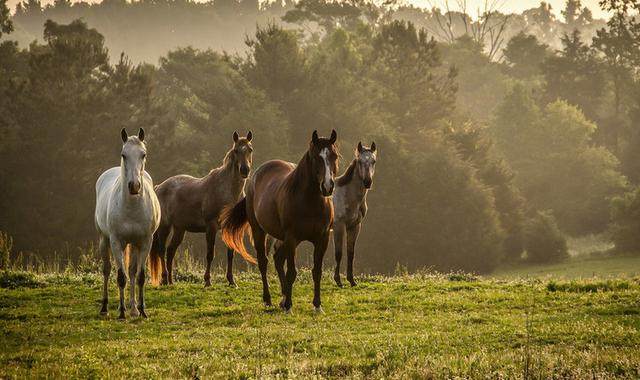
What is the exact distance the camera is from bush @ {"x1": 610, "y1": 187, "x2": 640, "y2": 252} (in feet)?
174

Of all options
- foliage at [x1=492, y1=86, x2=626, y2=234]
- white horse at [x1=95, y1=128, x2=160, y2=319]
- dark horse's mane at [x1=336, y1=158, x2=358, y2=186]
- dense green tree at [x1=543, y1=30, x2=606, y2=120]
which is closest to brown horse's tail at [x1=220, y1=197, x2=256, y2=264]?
white horse at [x1=95, y1=128, x2=160, y2=319]

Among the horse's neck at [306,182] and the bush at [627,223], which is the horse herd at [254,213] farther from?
the bush at [627,223]

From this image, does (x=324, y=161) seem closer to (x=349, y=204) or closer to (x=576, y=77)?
(x=349, y=204)

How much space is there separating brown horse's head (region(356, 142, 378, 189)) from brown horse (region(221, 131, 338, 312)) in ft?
9.30

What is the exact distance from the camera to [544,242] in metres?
55.8

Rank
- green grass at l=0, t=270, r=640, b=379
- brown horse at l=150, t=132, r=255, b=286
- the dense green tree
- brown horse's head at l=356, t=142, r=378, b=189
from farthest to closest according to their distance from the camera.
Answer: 1. the dense green tree
2. brown horse at l=150, t=132, r=255, b=286
3. brown horse's head at l=356, t=142, r=378, b=189
4. green grass at l=0, t=270, r=640, b=379

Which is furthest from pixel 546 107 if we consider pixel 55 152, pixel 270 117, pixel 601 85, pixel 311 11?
pixel 55 152

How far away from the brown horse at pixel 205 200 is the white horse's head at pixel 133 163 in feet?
14.9

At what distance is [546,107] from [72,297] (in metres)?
69.5

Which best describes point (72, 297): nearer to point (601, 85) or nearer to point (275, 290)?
point (275, 290)

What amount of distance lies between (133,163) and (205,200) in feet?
18.7

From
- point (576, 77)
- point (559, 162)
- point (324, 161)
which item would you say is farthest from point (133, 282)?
point (576, 77)

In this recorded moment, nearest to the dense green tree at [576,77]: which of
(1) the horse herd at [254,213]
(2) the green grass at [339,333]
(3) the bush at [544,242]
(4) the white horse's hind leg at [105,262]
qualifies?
(3) the bush at [544,242]

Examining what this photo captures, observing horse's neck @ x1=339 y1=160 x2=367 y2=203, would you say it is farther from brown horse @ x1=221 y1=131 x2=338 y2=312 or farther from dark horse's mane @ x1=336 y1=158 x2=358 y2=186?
brown horse @ x1=221 y1=131 x2=338 y2=312
